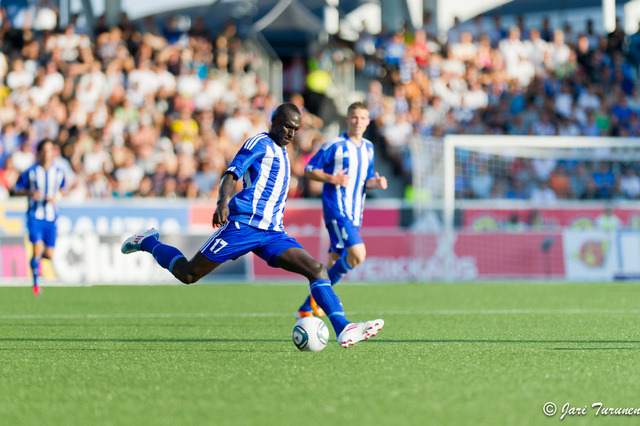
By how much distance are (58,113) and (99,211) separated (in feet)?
10.1

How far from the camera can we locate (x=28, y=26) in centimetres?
2200

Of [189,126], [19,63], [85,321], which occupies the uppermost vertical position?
[19,63]

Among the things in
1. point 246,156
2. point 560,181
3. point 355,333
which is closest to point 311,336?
point 355,333

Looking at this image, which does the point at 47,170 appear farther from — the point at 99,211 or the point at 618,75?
the point at 618,75

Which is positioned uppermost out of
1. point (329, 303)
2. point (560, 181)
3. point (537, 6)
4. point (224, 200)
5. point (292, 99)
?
point (537, 6)

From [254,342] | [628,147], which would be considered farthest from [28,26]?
[254,342]

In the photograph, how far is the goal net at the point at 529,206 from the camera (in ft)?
56.1

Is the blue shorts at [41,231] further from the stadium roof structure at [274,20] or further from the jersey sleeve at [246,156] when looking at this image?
the stadium roof structure at [274,20]

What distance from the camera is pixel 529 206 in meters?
17.8

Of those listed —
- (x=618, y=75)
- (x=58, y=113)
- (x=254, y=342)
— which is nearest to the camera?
(x=254, y=342)

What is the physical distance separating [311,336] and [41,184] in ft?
27.6

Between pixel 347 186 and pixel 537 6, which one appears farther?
pixel 537 6

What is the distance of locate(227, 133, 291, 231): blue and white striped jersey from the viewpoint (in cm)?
690

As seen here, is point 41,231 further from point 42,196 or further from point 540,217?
point 540,217
